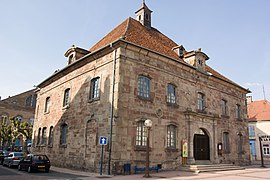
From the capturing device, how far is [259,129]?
35.9 metres

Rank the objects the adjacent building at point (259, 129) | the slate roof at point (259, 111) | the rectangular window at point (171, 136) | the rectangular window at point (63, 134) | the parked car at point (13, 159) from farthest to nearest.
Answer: the slate roof at point (259, 111) < the adjacent building at point (259, 129) < the rectangular window at point (63, 134) < the parked car at point (13, 159) < the rectangular window at point (171, 136)

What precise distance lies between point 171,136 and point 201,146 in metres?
3.58

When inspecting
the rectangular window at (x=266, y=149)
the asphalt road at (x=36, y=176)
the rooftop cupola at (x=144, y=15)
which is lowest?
the asphalt road at (x=36, y=176)

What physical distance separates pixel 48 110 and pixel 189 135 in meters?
13.5

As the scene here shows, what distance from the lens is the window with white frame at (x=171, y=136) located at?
53.0 feet

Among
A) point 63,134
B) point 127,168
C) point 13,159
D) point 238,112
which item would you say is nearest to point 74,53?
point 63,134

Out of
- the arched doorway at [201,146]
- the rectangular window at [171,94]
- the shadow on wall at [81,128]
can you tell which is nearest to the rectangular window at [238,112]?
the arched doorway at [201,146]

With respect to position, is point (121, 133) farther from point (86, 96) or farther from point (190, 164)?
point (190, 164)

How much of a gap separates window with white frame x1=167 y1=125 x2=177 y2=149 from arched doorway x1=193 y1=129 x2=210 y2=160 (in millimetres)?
2328

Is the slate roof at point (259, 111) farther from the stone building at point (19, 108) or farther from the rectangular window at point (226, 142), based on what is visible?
the stone building at point (19, 108)

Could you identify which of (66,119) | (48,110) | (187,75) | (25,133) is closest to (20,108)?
(25,133)

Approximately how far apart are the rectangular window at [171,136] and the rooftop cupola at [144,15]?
33.2 feet

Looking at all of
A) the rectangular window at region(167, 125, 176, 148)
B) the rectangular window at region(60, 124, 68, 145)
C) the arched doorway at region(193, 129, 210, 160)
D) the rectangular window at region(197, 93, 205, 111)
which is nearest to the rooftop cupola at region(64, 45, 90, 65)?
the rectangular window at region(60, 124, 68, 145)

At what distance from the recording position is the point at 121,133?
13.6 metres
